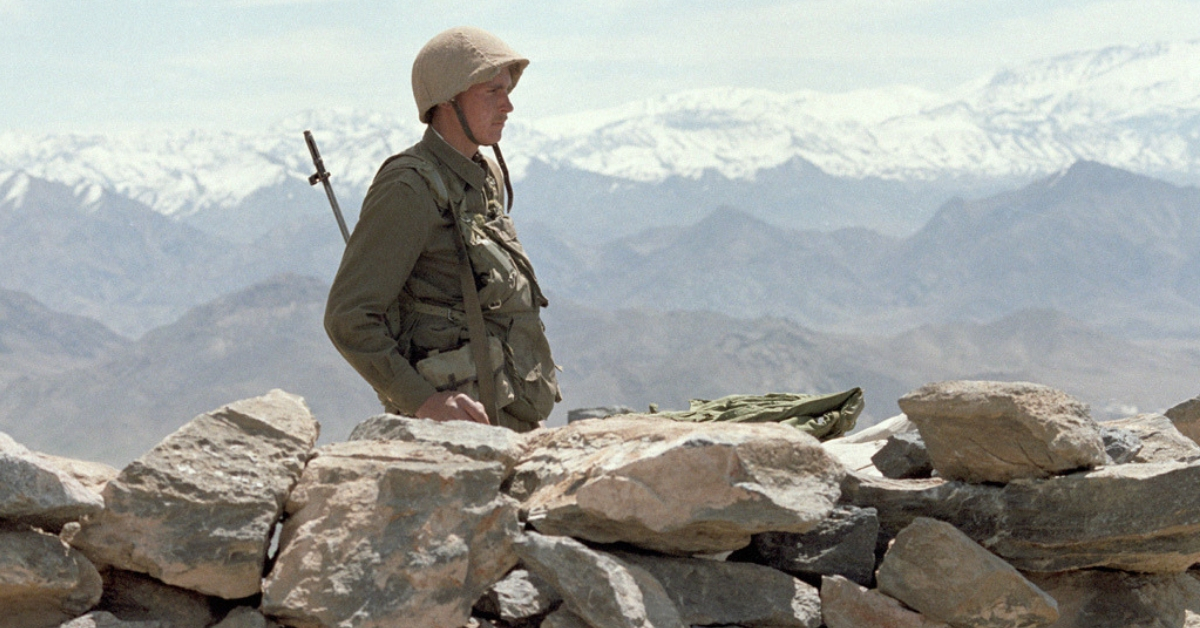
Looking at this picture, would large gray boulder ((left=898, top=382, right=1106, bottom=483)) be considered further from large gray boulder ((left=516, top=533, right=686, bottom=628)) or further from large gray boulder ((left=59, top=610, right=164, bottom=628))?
large gray boulder ((left=59, top=610, right=164, bottom=628))

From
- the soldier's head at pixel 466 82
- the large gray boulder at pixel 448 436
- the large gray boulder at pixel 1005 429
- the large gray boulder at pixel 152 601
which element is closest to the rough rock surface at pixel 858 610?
the large gray boulder at pixel 1005 429

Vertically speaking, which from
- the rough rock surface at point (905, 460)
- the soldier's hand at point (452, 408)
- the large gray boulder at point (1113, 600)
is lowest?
the large gray boulder at point (1113, 600)

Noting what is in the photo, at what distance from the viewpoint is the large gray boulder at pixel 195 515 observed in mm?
4258

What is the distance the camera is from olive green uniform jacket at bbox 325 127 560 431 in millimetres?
6016

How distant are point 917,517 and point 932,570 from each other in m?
0.34

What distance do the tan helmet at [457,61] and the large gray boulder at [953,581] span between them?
9.84 ft

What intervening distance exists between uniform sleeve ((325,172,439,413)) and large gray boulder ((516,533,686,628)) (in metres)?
1.65

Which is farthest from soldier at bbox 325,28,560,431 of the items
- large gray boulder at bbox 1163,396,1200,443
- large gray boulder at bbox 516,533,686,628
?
large gray boulder at bbox 1163,396,1200,443

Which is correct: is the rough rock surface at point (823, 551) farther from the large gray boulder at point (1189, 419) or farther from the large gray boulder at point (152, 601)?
the large gray boulder at point (1189, 419)

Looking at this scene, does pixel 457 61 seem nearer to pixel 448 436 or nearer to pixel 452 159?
pixel 452 159

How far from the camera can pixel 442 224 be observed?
20.4ft

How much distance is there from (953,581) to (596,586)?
1.51 meters

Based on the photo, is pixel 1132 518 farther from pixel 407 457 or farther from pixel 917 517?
pixel 407 457

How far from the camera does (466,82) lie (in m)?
6.23
